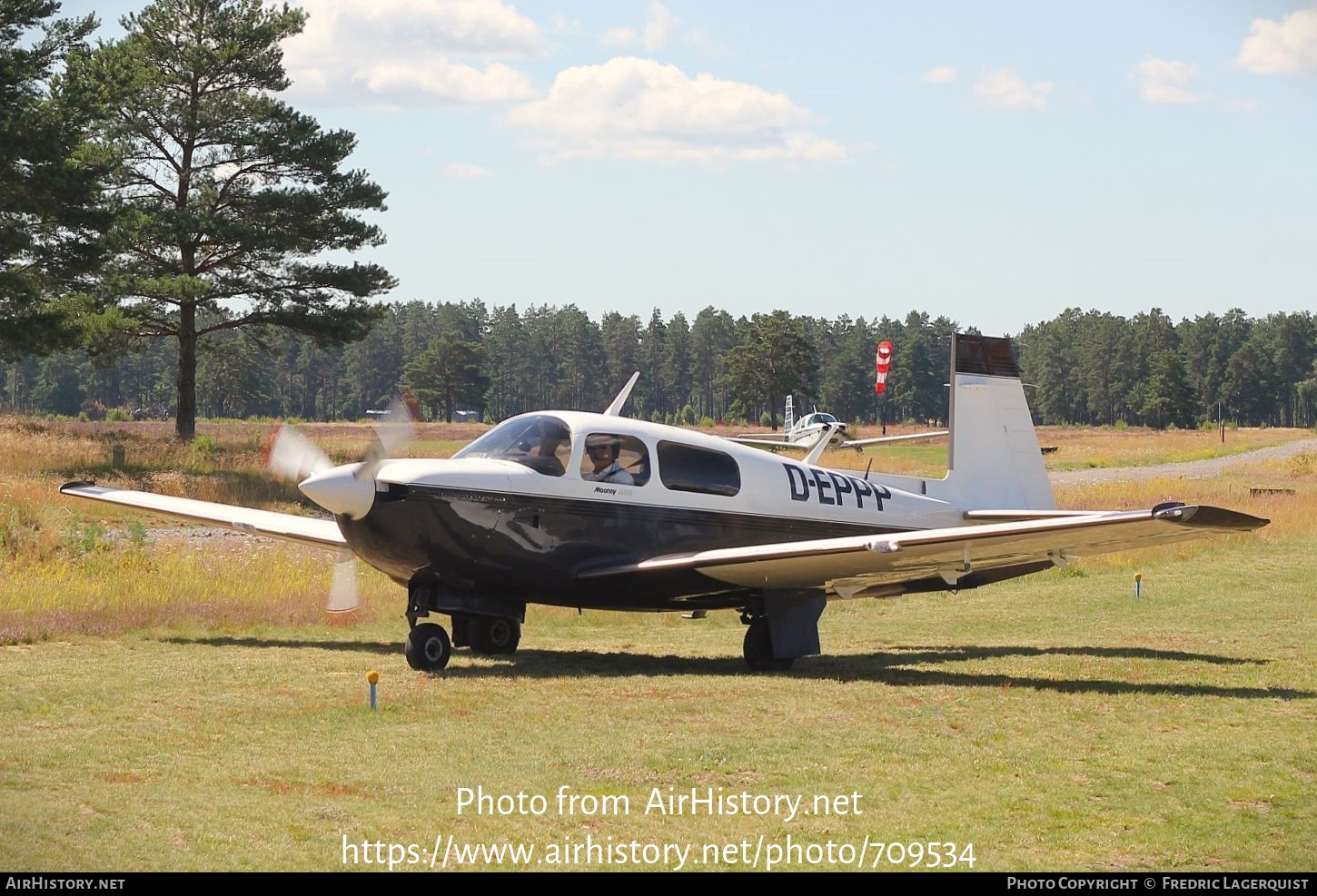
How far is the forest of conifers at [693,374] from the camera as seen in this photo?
158125 mm

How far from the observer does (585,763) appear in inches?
353

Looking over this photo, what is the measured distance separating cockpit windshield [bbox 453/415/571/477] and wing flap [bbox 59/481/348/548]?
8.21 feet

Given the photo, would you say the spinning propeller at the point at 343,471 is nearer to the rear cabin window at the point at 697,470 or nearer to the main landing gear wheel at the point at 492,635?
the main landing gear wheel at the point at 492,635

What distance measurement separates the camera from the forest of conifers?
158 metres

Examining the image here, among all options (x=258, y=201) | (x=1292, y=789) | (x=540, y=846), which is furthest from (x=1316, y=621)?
(x=258, y=201)

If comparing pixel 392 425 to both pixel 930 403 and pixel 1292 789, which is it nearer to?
pixel 1292 789

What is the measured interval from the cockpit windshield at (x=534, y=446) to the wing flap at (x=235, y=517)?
2.50m

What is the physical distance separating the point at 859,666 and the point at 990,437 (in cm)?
390

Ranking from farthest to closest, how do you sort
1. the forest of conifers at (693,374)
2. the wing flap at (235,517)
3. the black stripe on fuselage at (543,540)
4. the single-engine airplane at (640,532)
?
the forest of conifers at (693,374) < the wing flap at (235,517) < the black stripe on fuselage at (543,540) < the single-engine airplane at (640,532)

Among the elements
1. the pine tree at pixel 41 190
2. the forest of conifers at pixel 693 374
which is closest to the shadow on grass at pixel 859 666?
the pine tree at pixel 41 190

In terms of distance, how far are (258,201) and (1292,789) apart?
36411mm

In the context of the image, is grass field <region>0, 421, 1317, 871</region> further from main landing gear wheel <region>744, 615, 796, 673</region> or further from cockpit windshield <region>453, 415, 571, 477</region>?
cockpit windshield <region>453, 415, 571, 477</region>

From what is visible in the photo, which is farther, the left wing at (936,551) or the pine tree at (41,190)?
the pine tree at (41,190)

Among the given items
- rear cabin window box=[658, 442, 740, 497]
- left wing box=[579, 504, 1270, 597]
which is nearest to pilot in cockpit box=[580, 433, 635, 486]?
rear cabin window box=[658, 442, 740, 497]
